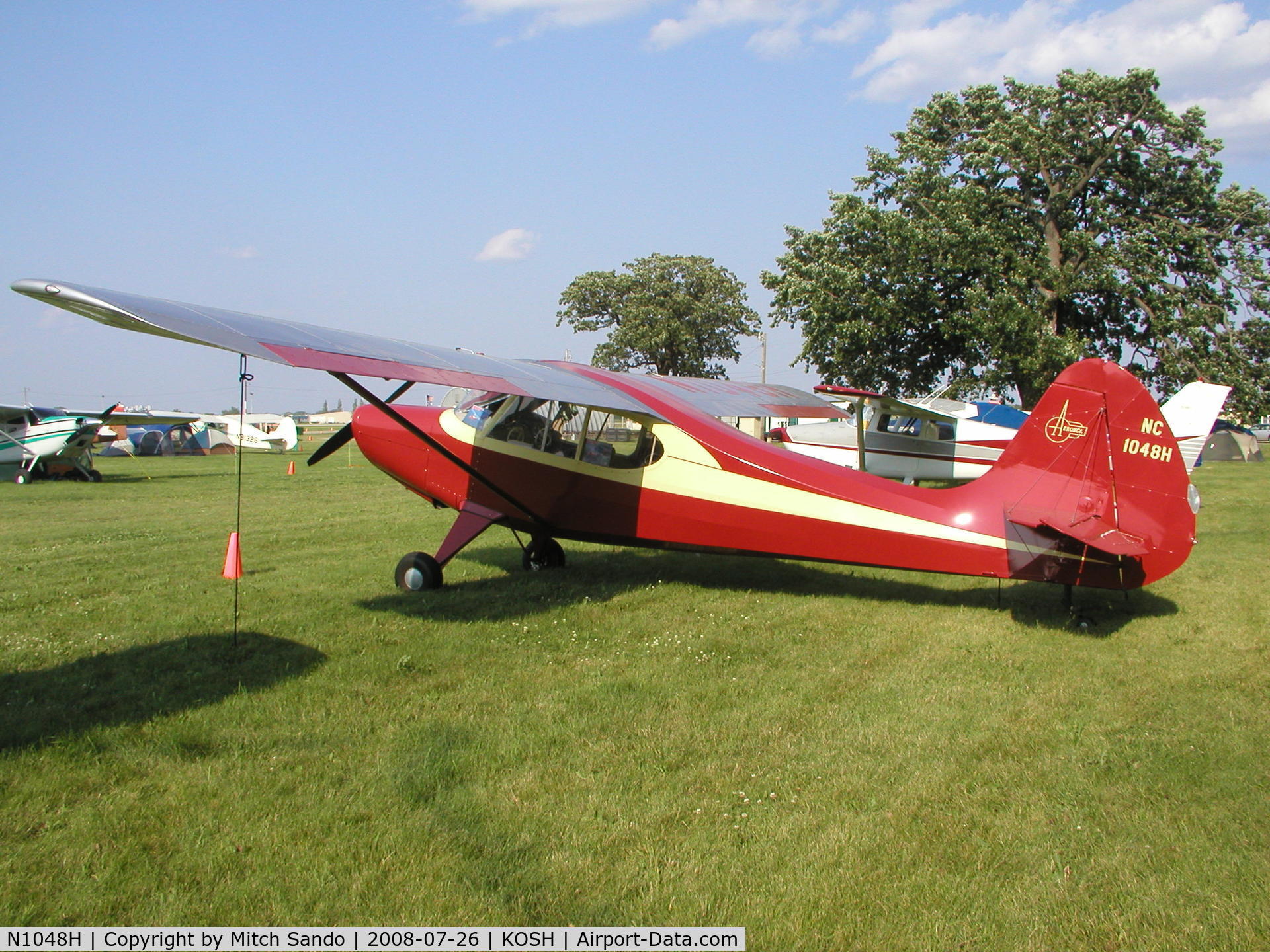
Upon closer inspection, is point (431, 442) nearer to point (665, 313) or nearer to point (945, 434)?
point (945, 434)

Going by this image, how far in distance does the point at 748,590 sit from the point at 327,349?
4500 millimetres

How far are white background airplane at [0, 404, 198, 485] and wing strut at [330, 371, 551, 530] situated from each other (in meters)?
17.9

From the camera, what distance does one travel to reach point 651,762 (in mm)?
4168

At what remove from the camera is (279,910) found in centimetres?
292

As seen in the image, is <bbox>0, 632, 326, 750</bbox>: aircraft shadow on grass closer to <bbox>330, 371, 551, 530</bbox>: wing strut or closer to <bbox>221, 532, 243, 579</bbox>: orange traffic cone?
<bbox>221, 532, 243, 579</bbox>: orange traffic cone

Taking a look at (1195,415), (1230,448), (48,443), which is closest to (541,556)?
(1195,415)

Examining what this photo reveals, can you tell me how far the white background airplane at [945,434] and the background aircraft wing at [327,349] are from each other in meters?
9.79

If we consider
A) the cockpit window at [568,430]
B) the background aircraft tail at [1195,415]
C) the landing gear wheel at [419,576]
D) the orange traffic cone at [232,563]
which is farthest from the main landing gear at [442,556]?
the background aircraft tail at [1195,415]

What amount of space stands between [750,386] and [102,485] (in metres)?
17.0

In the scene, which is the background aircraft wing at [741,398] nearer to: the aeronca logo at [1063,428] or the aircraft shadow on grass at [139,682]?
the aeronca logo at [1063,428]

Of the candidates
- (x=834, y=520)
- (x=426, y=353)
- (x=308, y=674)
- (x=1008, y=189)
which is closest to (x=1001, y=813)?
(x=834, y=520)

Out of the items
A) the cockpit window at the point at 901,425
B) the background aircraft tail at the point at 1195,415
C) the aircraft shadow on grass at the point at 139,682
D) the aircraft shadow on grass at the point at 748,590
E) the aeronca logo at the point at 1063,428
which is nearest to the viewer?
the aircraft shadow on grass at the point at 139,682

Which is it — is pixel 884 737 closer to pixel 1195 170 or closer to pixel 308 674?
pixel 308 674

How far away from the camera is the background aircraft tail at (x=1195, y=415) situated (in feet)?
52.5
